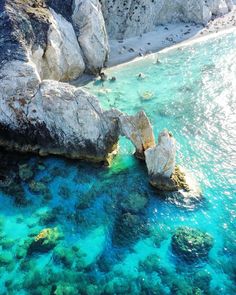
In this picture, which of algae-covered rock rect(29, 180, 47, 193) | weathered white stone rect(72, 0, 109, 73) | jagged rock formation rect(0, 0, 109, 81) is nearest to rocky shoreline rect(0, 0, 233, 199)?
jagged rock formation rect(0, 0, 109, 81)

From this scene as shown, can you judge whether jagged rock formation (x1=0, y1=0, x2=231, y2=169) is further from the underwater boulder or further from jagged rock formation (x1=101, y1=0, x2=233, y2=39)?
jagged rock formation (x1=101, y1=0, x2=233, y2=39)

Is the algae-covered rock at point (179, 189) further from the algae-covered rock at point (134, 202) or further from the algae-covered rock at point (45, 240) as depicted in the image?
the algae-covered rock at point (45, 240)

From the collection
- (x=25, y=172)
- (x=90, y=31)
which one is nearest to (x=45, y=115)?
(x=25, y=172)

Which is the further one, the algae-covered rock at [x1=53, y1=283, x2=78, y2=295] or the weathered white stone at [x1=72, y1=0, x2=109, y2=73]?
the weathered white stone at [x1=72, y1=0, x2=109, y2=73]

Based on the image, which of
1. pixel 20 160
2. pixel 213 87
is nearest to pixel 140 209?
pixel 20 160

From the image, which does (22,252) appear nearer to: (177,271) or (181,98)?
(177,271)
